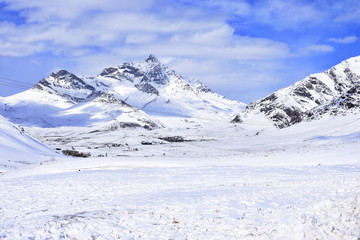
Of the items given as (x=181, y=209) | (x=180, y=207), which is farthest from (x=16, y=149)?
(x=181, y=209)

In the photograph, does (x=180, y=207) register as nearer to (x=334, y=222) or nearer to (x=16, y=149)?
(x=334, y=222)

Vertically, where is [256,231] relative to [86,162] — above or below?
below

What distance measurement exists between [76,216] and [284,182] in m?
16.7

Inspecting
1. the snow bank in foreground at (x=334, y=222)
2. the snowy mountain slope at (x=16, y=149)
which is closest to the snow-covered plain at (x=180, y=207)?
the snow bank in foreground at (x=334, y=222)

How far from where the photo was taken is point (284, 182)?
28.4 metres

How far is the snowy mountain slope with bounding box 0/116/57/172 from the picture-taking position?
57.1 meters

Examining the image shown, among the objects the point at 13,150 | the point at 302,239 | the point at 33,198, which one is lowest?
the point at 302,239

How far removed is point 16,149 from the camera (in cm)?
6431

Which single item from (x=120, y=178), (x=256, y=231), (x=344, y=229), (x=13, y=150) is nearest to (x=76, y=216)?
(x=256, y=231)

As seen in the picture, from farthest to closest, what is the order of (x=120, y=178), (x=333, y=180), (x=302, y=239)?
(x=120, y=178), (x=333, y=180), (x=302, y=239)

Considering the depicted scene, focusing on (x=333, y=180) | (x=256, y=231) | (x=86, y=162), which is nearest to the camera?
(x=256, y=231)

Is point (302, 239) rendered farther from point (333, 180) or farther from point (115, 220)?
point (333, 180)

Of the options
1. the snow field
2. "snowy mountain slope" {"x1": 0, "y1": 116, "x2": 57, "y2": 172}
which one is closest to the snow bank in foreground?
the snow field

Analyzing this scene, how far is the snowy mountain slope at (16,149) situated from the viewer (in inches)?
2249
